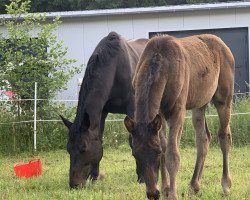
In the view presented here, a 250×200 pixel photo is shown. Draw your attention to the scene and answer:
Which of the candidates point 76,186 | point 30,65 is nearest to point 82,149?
point 76,186

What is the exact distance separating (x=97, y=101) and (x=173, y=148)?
2.08 meters

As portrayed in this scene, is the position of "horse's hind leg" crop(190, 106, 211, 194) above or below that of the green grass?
above

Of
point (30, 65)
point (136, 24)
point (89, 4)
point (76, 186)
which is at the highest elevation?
point (89, 4)

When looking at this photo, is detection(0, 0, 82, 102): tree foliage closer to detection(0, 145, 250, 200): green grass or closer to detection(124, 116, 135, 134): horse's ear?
detection(0, 145, 250, 200): green grass

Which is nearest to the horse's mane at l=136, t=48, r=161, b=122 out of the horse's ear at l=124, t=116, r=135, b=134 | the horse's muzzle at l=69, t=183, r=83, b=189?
the horse's ear at l=124, t=116, r=135, b=134

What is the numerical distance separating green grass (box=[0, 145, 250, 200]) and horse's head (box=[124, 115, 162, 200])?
0.91 metres

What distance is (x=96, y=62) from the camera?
820 cm

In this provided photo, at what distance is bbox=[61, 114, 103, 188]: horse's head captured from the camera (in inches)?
293

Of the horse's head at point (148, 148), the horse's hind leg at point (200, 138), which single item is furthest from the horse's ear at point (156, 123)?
the horse's hind leg at point (200, 138)

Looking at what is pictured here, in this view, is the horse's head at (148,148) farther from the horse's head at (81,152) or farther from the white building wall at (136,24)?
the white building wall at (136,24)

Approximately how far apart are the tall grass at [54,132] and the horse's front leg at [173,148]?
5.84 metres

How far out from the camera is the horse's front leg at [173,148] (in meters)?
6.06

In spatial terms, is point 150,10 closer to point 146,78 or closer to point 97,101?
point 97,101

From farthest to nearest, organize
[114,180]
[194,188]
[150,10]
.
A: [150,10]
[114,180]
[194,188]
